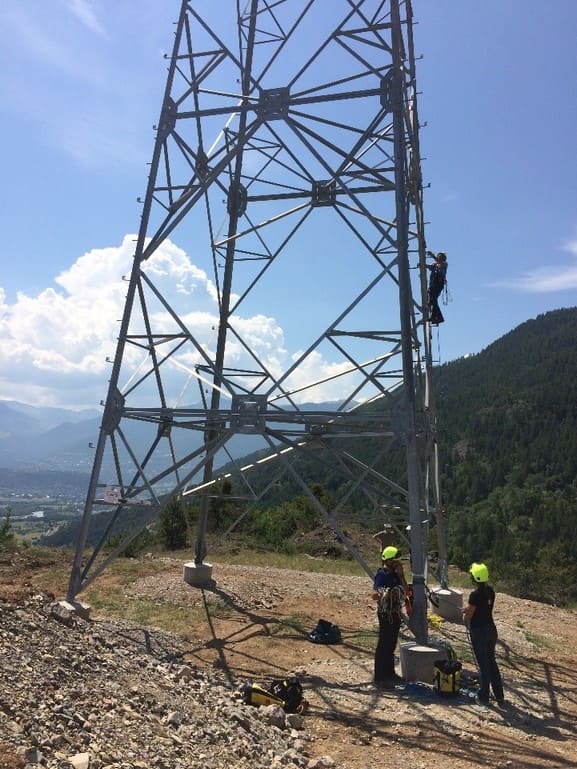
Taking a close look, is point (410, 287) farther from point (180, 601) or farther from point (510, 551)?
point (510, 551)

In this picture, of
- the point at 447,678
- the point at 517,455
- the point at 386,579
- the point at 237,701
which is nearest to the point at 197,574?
the point at 386,579

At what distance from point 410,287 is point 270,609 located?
7.36 m

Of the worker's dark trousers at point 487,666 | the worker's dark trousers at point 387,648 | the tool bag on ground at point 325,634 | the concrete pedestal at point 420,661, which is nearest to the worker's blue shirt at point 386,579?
the worker's dark trousers at point 387,648

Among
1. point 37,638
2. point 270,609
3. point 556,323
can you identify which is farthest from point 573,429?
point 37,638

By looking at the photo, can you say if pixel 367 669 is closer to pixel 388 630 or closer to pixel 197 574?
pixel 388 630

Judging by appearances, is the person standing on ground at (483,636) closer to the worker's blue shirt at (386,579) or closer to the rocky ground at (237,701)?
the rocky ground at (237,701)

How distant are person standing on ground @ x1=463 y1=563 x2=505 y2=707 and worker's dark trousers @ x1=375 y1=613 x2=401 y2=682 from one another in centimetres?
111

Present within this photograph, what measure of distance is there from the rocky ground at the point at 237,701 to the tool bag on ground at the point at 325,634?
19cm

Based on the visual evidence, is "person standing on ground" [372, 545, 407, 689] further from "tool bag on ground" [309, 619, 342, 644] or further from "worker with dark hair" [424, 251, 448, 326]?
"worker with dark hair" [424, 251, 448, 326]

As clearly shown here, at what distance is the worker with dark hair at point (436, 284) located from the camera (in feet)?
44.8

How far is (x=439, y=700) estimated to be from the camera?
8.57 m

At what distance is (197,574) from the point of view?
14922 mm

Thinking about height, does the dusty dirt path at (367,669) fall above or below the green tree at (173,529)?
below

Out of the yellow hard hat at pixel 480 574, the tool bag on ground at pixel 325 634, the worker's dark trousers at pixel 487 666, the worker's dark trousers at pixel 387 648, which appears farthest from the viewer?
the tool bag on ground at pixel 325 634
